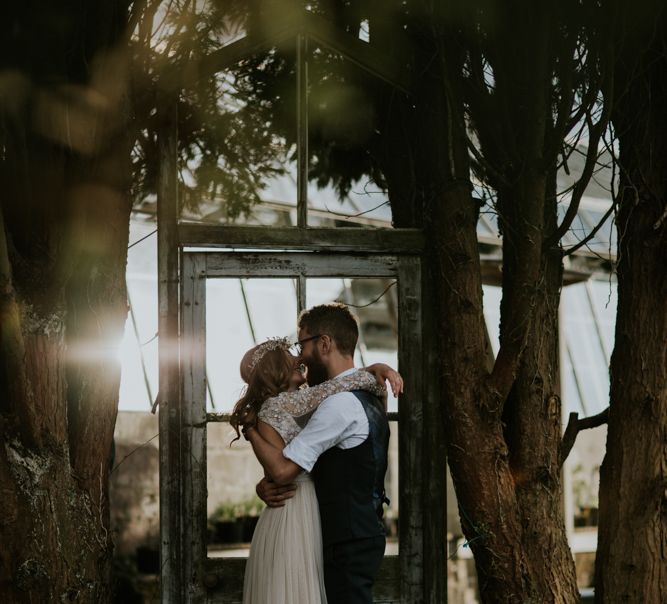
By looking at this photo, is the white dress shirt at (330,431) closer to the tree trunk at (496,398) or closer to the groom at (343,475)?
the groom at (343,475)

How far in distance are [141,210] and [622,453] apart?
2.43 m

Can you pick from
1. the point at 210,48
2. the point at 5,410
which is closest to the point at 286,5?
the point at 210,48

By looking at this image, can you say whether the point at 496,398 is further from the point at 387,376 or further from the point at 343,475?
the point at 343,475

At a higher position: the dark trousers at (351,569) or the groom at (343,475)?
the groom at (343,475)

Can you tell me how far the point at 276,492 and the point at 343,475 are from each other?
24cm

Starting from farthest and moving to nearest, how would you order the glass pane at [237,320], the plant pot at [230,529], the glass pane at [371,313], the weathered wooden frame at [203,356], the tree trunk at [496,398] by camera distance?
the plant pot at [230,529] → the glass pane at [371,313] → the glass pane at [237,320] → the weathered wooden frame at [203,356] → the tree trunk at [496,398]

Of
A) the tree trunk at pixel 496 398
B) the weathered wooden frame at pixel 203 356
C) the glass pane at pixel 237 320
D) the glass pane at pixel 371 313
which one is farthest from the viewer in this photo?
the glass pane at pixel 371 313

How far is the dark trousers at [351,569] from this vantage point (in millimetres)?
3266

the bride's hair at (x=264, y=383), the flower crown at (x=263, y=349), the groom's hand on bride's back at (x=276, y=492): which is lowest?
the groom's hand on bride's back at (x=276, y=492)

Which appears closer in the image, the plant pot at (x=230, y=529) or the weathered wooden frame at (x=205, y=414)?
the weathered wooden frame at (x=205, y=414)

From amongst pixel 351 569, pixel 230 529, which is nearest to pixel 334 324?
pixel 351 569

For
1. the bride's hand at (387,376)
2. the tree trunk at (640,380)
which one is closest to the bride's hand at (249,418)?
the bride's hand at (387,376)

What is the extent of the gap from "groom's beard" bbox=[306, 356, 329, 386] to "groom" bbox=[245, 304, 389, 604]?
0.64ft

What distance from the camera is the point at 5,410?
129 inches
